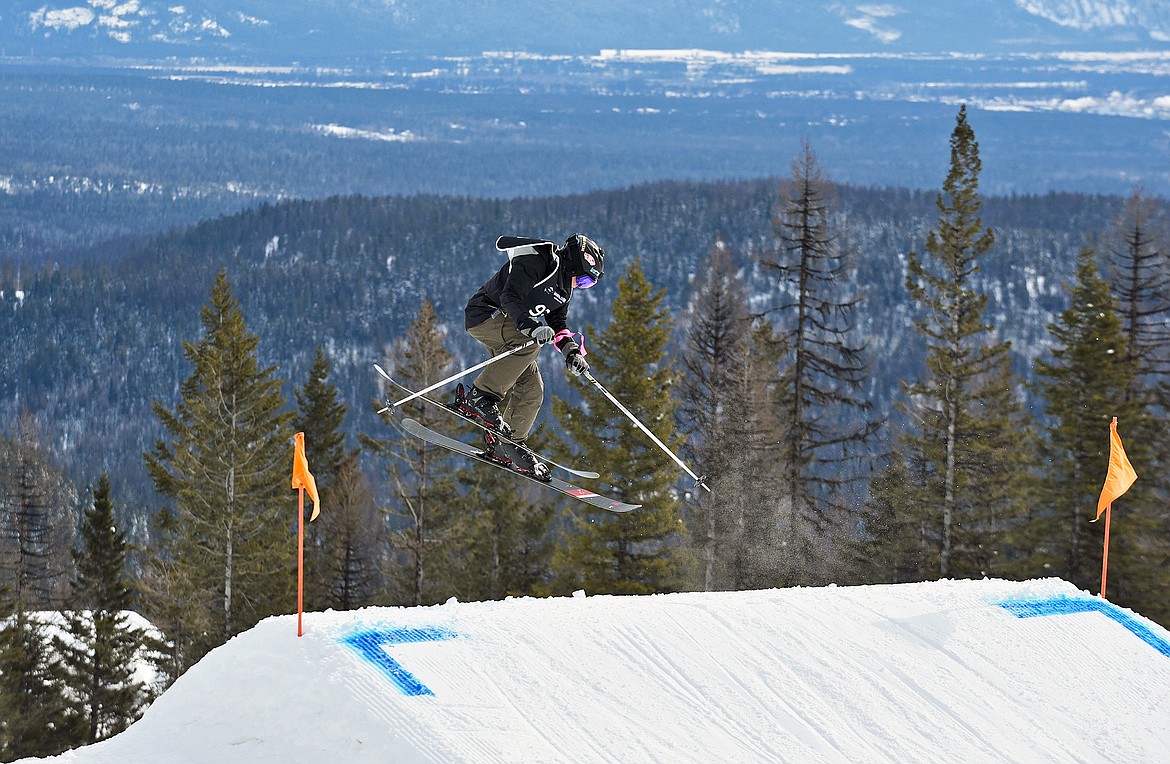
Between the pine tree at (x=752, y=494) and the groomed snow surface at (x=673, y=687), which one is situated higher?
the groomed snow surface at (x=673, y=687)

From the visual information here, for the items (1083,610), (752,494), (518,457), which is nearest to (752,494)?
(752,494)

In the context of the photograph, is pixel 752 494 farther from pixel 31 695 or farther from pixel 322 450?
pixel 31 695

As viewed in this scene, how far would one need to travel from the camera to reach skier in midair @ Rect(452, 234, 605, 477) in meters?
11.3

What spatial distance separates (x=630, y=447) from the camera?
24797 mm

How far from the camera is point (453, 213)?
198 m

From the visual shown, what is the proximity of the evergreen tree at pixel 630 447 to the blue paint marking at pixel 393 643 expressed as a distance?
13514mm

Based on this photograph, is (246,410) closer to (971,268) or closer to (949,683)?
(971,268)

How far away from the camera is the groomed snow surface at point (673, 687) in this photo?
9422 mm

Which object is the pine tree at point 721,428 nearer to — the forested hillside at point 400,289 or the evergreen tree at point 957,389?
the evergreen tree at point 957,389

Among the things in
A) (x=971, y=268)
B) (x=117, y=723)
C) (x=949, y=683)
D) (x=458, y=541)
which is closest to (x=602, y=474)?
(x=458, y=541)

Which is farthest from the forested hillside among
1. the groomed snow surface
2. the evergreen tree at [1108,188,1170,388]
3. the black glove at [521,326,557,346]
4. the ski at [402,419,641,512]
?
the black glove at [521,326,557,346]

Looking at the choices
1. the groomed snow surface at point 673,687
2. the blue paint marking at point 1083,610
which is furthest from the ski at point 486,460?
the blue paint marking at point 1083,610

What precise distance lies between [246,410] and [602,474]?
27.4ft

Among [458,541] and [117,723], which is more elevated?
[458,541]
